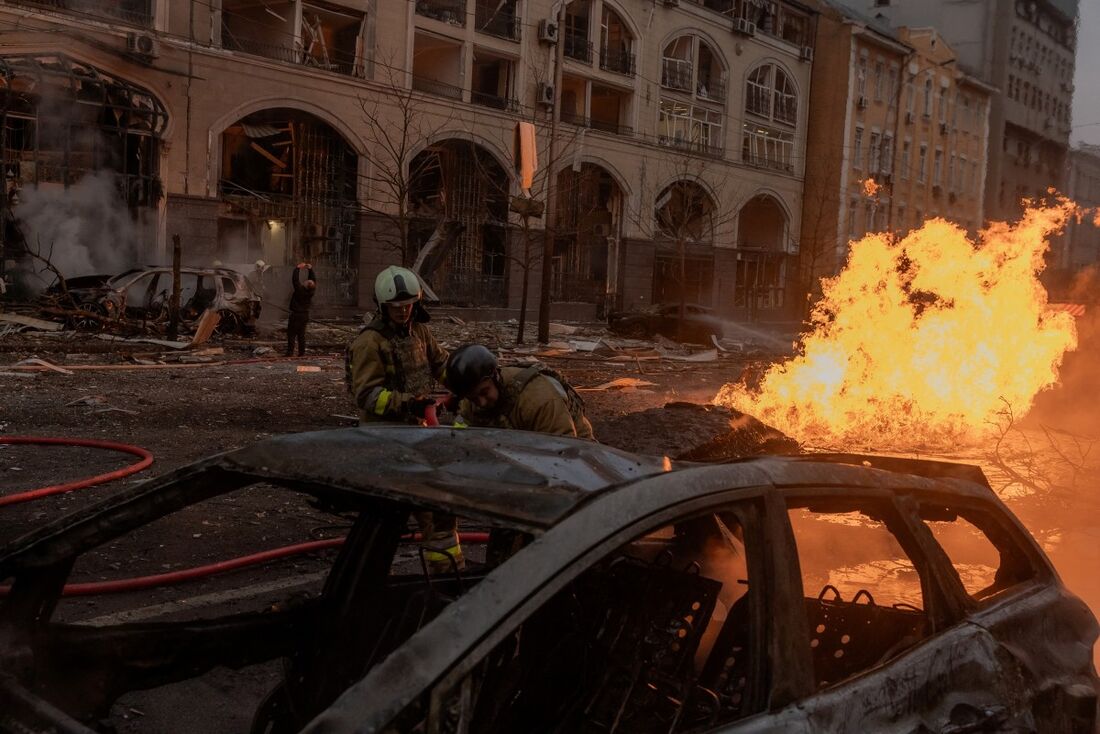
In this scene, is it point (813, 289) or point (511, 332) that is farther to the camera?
point (813, 289)

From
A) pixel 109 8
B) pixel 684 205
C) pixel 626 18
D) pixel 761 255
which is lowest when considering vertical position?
pixel 761 255

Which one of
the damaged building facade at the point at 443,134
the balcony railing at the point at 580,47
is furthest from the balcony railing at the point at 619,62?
the balcony railing at the point at 580,47

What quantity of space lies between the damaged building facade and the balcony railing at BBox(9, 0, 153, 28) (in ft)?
0.26

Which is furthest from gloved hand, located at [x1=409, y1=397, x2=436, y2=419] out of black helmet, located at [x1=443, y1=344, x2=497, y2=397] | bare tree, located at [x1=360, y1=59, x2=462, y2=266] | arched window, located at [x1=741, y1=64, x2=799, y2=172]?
arched window, located at [x1=741, y1=64, x2=799, y2=172]

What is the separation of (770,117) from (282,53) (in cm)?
2566

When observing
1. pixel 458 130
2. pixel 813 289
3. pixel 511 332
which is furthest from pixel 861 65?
pixel 511 332

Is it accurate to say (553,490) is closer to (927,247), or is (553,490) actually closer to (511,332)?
(927,247)

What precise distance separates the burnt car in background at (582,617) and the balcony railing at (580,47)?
35458 millimetres

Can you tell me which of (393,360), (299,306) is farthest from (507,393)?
(299,306)

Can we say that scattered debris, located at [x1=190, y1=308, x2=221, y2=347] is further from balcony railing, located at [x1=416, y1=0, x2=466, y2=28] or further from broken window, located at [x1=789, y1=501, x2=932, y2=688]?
balcony railing, located at [x1=416, y1=0, x2=466, y2=28]

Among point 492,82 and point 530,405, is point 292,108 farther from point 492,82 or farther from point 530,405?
point 530,405

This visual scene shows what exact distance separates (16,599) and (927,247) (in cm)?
1523

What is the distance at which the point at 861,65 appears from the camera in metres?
50.5

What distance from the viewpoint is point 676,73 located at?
41312mm
